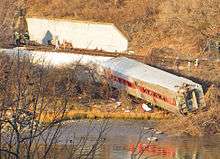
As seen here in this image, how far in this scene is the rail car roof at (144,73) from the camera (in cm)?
2403

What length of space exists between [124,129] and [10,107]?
15.7 metres

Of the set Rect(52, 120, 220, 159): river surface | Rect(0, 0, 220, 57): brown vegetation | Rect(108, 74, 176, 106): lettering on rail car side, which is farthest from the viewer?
Rect(0, 0, 220, 57): brown vegetation

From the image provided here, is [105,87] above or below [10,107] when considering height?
below

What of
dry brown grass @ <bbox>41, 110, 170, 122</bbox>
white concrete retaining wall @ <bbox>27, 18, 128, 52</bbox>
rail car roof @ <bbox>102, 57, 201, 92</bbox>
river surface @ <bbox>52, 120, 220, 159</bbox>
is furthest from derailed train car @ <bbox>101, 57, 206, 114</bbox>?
white concrete retaining wall @ <bbox>27, 18, 128, 52</bbox>

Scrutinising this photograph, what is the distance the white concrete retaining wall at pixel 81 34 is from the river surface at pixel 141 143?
40.3ft

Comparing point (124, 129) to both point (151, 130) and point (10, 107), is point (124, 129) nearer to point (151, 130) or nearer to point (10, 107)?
point (151, 130)

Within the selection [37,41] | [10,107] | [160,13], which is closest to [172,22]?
[160,13]

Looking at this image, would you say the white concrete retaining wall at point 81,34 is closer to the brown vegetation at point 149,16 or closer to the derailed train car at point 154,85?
the brown vegetation at point 149,16

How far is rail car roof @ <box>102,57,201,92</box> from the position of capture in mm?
24031

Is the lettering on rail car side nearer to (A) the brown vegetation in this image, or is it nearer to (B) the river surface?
(B) the river surface

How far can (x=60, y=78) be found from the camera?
25.1 meters

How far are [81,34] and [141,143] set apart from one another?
1767 cm

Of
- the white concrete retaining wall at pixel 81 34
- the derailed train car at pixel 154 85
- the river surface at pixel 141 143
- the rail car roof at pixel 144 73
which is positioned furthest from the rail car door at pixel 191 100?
the white concrete retaining wall at pixel 81 34

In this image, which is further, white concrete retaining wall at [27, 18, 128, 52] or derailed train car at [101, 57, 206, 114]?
white concrete retaining wall at [27, 18, 128, 52]
